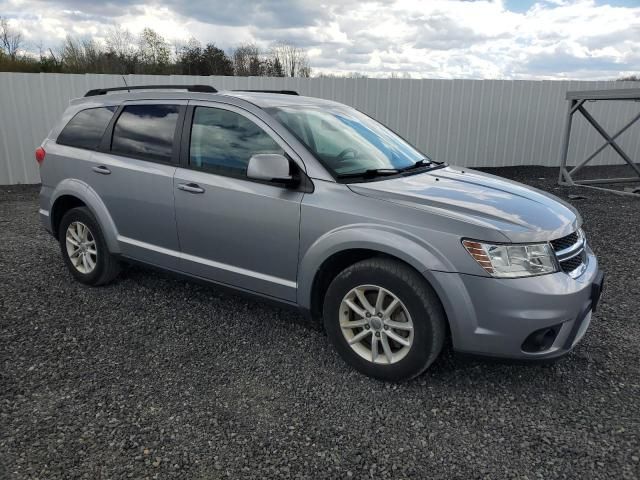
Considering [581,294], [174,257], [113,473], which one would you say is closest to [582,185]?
[581,294]

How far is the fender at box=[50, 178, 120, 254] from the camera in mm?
4219

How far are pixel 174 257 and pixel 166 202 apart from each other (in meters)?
0.44

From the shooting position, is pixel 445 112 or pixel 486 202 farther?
pixel 445 112

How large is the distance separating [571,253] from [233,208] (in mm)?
2180

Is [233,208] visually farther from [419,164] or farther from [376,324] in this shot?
[419,164]

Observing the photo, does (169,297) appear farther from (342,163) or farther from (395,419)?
(395,419)

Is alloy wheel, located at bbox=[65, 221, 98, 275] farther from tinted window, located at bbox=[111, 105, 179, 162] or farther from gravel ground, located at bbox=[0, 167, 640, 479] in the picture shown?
tinted window, located at bbox=[111, 105, 179, 162]

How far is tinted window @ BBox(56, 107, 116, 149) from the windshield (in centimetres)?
179

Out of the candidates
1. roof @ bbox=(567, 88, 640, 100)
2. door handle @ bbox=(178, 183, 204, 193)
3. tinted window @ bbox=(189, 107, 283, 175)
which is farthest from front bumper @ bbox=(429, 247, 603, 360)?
roof @ bbox=(567, 88, 640, 100)

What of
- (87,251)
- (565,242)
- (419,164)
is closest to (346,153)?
(419,164)

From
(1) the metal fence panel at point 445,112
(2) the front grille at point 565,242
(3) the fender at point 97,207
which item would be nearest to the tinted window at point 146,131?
(3) the fender at point 97,207

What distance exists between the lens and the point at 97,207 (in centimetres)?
425

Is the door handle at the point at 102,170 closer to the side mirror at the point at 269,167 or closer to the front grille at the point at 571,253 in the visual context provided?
the side mirror at the point at 269,167

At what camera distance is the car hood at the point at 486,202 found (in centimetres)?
275
